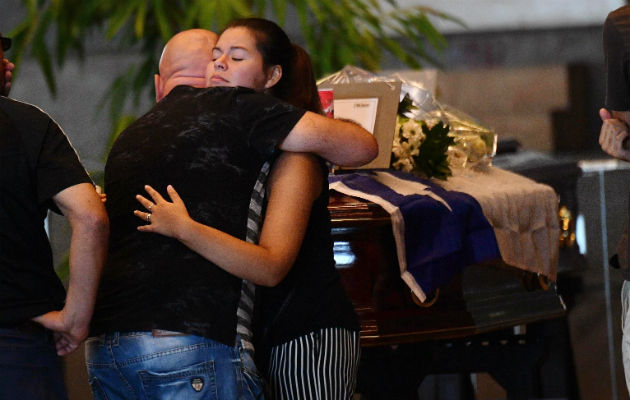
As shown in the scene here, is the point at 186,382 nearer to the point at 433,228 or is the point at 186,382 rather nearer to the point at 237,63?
the point at 237,63

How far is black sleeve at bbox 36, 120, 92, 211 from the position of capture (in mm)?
1656

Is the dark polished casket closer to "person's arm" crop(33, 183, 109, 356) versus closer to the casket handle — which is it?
the casket handle

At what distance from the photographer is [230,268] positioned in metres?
1.61

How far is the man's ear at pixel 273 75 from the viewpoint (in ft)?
6.05

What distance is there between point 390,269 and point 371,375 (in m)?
0.29

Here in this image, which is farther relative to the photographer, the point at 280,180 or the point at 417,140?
the point at 417,140

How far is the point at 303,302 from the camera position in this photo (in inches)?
69.7

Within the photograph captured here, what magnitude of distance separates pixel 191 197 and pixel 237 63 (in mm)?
287

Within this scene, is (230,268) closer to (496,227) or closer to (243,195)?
(243,195)

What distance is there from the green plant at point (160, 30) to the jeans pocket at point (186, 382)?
2.55 metres

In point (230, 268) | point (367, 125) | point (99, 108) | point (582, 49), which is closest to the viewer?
point (230, 268)

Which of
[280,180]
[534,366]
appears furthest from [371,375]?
[280,180]

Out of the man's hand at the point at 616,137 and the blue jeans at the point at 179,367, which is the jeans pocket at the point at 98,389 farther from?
the man's hand at the point at 616,137

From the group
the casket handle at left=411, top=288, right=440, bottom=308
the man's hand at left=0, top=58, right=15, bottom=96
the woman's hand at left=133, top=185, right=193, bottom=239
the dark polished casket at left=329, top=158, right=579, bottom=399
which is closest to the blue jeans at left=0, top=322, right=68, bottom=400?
the woman's hand at left=133, top=185, right=193, bottom=239
